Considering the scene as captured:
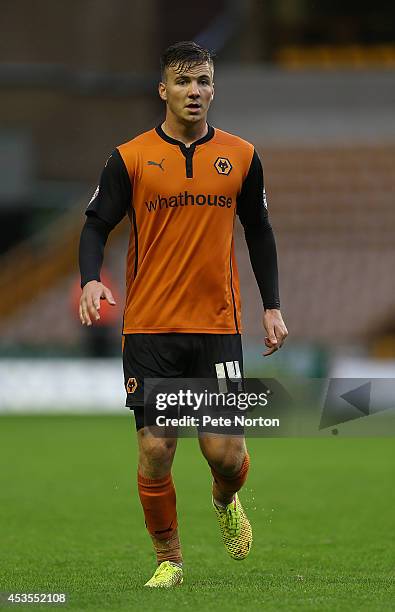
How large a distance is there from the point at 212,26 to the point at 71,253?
20.2ft

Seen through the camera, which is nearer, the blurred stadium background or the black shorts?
the black shorts

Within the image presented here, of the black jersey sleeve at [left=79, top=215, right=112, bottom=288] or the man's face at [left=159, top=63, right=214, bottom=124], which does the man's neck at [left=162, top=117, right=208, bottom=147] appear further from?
the black jersey sleeve at [left=79, top=215, right=112, bottom=288]

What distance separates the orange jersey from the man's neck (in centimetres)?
3

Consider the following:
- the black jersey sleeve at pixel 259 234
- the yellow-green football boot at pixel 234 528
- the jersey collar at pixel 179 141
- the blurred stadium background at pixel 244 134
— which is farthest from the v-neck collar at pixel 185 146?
the blurred stadium background at pixel 244 134

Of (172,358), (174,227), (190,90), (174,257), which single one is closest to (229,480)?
(172,358)

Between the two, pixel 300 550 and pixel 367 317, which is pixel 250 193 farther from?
pixel 367 317

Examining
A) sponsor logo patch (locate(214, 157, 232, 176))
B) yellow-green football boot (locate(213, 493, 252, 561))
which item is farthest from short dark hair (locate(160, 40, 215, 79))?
yellow-green football boot (locate(213, 493, 252, 561))

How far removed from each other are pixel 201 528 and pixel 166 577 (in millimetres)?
2640

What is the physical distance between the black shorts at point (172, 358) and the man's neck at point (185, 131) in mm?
811

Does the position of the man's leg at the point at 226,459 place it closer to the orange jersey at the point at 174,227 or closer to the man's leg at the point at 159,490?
the man's leg at the point at 159,490

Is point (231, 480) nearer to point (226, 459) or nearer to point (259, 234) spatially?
point (226, 459)

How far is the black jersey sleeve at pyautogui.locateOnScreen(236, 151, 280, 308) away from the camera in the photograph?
18.3ft

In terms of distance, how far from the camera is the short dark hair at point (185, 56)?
538 centimetres

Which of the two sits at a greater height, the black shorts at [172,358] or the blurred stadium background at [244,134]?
the blurred stadium background at [244,134]
